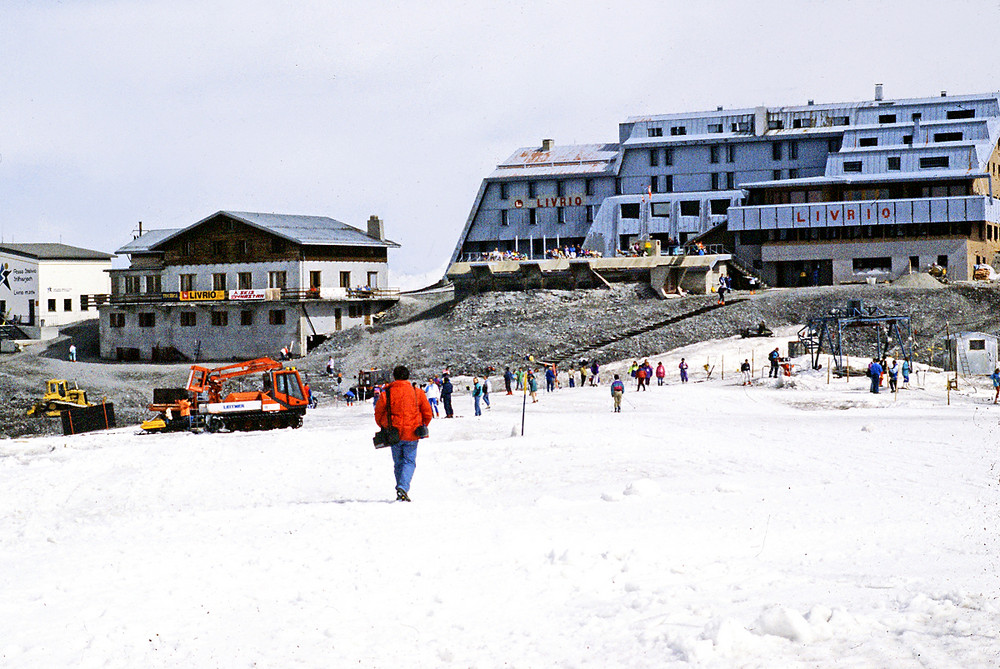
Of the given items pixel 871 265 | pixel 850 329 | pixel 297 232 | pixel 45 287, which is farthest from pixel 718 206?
pixel 45 287

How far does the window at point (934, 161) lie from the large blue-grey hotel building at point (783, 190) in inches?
3.3

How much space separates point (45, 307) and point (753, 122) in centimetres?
5235

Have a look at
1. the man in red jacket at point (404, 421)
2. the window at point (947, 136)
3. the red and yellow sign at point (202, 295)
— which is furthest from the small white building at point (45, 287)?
the man in red jacket at point (404, 421)

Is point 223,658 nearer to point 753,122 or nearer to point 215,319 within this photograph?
point 215,319

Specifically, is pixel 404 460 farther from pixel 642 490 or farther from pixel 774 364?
pixel 774 364

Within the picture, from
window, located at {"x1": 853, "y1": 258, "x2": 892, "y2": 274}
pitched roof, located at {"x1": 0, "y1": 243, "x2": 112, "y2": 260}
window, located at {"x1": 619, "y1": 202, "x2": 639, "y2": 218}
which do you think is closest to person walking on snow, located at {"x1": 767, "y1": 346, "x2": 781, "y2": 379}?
window, located at {"x1": 853, "y1": 258, "x2": 892, "y2": 274}

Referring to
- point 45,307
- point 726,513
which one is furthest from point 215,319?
point 726,513

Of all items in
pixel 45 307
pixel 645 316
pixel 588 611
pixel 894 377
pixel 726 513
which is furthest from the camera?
pixel 45 307

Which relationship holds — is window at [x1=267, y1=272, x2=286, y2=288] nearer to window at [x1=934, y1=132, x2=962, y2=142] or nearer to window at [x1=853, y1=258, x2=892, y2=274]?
window at [x1=853, y1=258, x2=892, y2=274]

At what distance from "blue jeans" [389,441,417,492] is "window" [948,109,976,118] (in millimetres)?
67207

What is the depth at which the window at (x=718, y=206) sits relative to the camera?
245 feet

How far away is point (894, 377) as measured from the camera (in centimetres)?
3822

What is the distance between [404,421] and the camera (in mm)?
13836

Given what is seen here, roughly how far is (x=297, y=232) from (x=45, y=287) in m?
22.5
